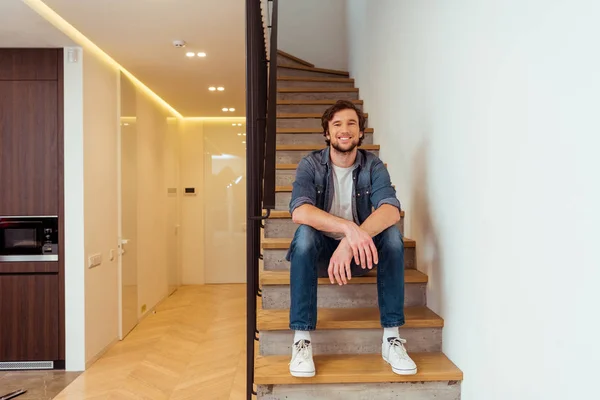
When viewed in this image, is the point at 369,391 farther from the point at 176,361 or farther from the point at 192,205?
the point at 192,205

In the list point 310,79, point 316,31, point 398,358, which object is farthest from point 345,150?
point 316,31

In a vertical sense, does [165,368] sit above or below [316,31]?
below

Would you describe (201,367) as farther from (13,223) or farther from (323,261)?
(323,261)

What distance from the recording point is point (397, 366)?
1717 millimetres

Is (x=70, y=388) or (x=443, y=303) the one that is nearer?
(x=443, y=303)

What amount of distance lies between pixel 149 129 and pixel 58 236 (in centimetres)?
215

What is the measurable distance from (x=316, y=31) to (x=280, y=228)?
3.62 metres

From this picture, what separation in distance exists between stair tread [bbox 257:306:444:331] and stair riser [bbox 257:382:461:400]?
A: 0.25 m

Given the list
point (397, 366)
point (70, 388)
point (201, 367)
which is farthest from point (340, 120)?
point (70, 388)

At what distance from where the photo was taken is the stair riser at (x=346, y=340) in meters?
1.92

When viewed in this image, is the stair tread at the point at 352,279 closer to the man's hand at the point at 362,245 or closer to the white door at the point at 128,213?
the man's hand at the point at 362,245

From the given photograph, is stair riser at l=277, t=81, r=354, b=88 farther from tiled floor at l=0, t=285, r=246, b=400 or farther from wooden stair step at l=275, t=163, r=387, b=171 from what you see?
→ tiled floor at l=0, t=285, r=246, b=400

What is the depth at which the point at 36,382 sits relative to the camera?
3.23m

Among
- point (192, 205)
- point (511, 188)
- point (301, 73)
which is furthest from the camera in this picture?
point (192, 205)
